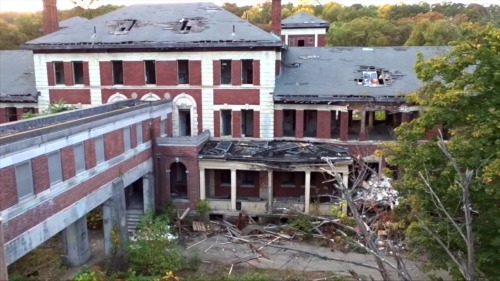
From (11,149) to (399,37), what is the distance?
62.6 m

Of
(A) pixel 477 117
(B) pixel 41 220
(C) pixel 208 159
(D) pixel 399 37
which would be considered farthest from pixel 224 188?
(D) pixel 399 37

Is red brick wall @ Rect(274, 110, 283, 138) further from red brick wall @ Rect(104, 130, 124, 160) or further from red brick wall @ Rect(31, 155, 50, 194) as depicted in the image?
red brick wall @ Rect(31, 155, 50, 194)

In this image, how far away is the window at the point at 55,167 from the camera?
16047 millimetres

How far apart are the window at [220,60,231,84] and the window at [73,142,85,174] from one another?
12.4 meters

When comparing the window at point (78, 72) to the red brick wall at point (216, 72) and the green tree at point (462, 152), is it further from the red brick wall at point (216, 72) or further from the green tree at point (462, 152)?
the green tree at point (462, 152)

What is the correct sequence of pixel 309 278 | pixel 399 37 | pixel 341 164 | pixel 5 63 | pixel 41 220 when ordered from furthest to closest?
pixel 399 37
pixel 5 63
pixel 341 164
pixel 309 278
pixel 41 220

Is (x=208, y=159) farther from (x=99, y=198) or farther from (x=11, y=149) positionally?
(x=11, y=149)

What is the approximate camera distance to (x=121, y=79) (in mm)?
29781

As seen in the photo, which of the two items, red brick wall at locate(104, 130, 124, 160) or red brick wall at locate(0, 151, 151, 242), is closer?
red brick wall at locate(0, 151, 151, 242)

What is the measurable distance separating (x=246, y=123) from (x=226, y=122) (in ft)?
4.57

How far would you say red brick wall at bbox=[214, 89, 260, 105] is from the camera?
28.1 meters

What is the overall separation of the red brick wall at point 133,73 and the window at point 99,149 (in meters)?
10.1

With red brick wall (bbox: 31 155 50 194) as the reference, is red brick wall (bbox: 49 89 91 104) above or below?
above

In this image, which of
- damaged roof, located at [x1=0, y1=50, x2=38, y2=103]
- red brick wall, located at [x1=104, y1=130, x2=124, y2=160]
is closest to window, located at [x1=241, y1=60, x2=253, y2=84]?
red brick wall, located at [x1=104, y1=130, x2=124, y2=160]
